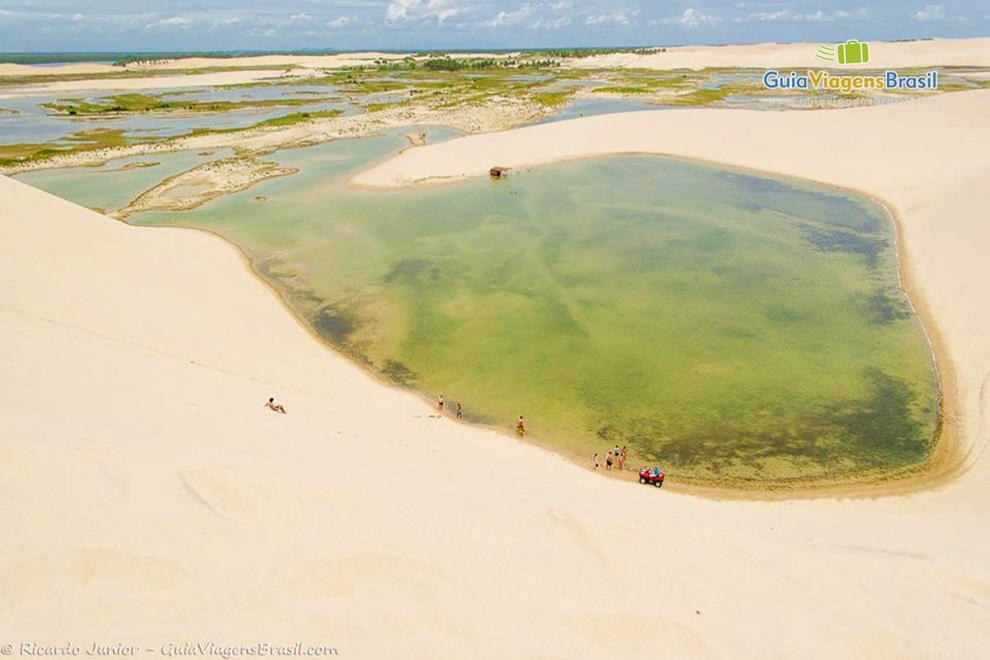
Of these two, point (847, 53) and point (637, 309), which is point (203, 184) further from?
point (847, 53)

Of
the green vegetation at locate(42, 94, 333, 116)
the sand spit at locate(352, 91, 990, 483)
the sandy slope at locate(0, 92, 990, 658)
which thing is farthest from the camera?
the green vegetation at locate(42, 94, 333, 116)

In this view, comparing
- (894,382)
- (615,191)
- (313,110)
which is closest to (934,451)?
(894,382)

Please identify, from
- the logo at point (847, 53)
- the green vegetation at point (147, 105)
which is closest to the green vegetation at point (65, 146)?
the green vegetation at point (147, 105)

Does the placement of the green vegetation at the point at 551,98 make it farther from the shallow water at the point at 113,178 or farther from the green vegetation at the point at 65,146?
the green vegetation at the point at 65,146

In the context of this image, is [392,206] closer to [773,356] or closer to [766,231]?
[766,231]

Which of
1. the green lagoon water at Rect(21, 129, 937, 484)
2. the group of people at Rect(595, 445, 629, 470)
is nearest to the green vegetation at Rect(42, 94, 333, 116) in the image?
the green lagoon water at Rect(21, 129, 937, 484)

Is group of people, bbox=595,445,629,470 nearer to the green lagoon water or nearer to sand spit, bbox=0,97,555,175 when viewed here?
the green lagoon water

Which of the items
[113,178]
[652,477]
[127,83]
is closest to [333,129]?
[113,178]
